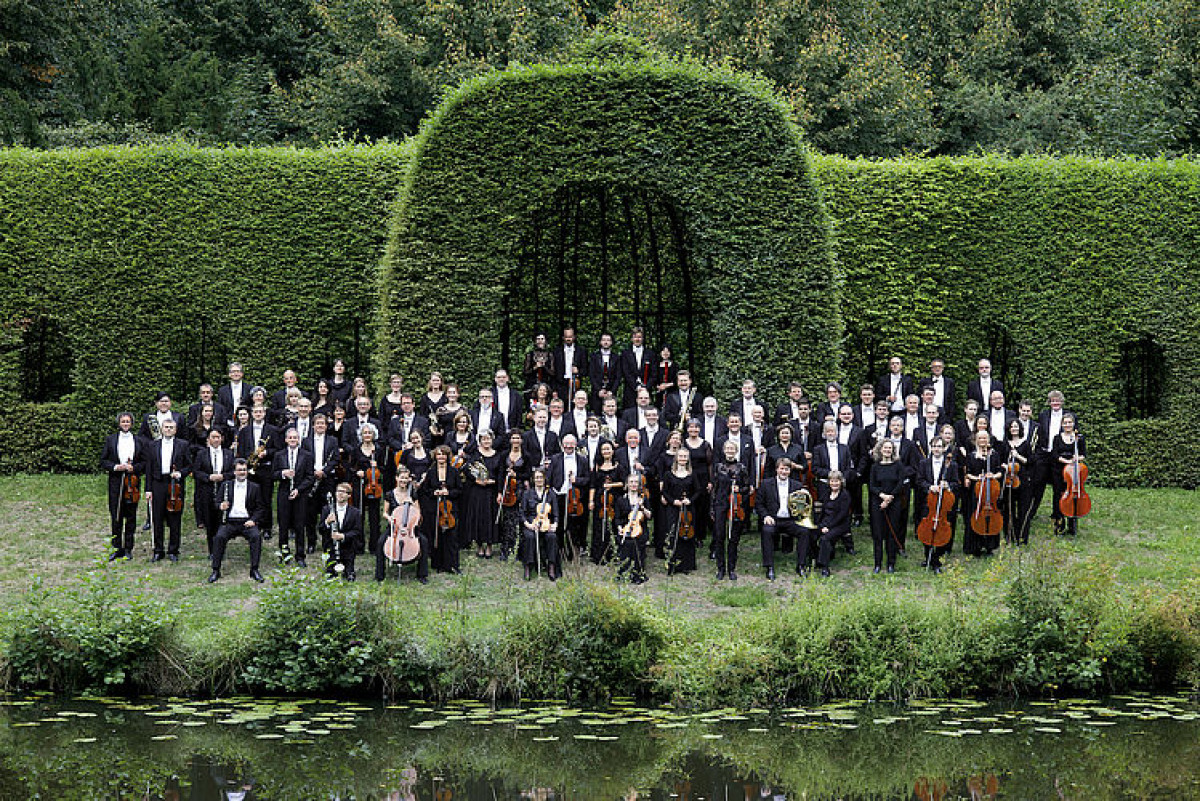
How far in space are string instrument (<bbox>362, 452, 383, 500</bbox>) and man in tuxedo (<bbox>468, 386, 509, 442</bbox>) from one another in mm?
1213

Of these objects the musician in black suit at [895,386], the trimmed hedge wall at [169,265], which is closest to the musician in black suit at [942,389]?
the musician in black suit at [895,386]

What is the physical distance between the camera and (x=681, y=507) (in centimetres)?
1410

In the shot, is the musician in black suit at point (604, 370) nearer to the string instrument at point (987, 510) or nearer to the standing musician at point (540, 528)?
the standing musician at point (540, 528)

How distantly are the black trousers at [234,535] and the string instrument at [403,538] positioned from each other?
129 cm

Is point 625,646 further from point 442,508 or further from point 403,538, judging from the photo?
point 442,508

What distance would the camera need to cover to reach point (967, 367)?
1848cm

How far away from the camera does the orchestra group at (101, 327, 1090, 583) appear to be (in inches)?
550

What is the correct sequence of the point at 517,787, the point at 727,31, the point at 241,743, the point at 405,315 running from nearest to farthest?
1. the point at 517,787
2. the point at 241,743
3. the point at 405,315
4. the point at 727,31

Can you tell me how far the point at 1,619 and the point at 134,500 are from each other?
3.45 meters

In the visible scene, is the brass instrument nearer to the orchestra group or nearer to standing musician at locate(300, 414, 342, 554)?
the orchestra group

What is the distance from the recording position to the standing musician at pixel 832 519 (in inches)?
552

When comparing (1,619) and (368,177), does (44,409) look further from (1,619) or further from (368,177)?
(1,619)

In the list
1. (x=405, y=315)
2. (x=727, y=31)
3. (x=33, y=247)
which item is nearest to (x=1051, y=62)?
(x=727, y=31)

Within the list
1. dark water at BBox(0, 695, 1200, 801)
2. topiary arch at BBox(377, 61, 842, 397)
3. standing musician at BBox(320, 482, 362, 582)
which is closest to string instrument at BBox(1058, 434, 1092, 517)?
topiary arch at BBox(377, 61, 842, 397)
